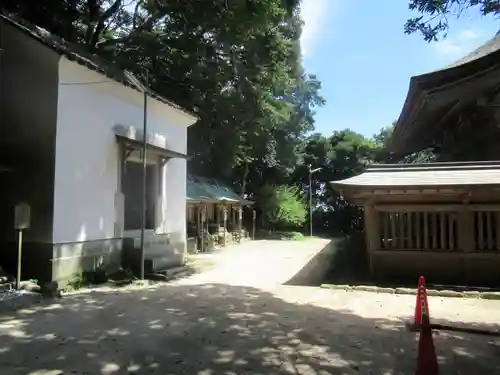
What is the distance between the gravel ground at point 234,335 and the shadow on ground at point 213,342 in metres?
0.01

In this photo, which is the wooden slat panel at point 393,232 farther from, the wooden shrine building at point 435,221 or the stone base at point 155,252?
the stone base at point 155,252

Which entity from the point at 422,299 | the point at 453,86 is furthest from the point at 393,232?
the point at 422,299

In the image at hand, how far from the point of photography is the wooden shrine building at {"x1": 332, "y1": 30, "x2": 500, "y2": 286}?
9180mm

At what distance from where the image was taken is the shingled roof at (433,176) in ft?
30.6

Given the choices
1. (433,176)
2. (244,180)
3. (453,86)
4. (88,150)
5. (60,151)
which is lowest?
(433,176)

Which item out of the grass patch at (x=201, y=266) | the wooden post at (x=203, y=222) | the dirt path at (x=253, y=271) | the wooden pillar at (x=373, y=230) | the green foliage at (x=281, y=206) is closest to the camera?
the wooden pillar at (x=373, y=230)

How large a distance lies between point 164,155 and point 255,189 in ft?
78.3

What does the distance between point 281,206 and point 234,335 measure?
1302 inches

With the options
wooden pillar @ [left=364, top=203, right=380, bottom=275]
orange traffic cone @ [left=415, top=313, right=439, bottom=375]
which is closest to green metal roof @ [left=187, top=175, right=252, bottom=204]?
wooden pillar @ [left=364, top=203, right=380, bottom=275]

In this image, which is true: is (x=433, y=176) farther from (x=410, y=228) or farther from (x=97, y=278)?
(x=97, y=278)

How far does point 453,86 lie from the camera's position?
6277 millimetres

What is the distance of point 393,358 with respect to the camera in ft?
16.5

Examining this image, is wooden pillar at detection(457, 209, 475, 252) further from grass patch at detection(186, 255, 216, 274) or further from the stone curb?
grass patch at detection(186, 255, 216, 274)

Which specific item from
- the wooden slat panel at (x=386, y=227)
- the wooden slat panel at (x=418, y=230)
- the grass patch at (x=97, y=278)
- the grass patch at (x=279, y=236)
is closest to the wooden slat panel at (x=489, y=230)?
the wooden slat panel at (x=418, y=230)
